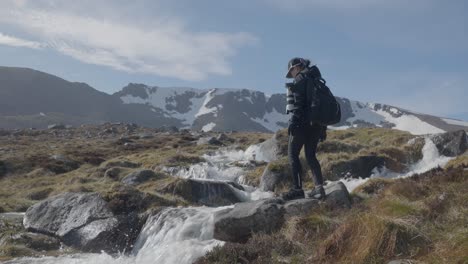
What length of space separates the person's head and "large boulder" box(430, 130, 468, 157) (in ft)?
60.6

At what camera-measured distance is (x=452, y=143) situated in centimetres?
2819

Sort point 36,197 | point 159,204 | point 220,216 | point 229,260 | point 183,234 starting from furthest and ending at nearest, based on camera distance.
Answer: point 36,197 < point 159,204 < point 183,234 < point 220,216 < point 229,260

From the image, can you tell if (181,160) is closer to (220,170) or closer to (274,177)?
(220,170)

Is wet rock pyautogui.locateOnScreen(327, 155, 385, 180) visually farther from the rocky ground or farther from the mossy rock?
the mossy rock

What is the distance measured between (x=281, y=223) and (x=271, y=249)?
165cm

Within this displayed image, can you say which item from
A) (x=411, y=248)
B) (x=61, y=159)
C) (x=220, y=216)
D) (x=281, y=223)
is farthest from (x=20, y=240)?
(x=61, y=159)

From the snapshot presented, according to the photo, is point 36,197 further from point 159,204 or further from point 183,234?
point 183,234

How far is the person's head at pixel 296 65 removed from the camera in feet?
38.4

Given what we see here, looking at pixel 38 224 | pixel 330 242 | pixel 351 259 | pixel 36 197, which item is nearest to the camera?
pixel 351 259

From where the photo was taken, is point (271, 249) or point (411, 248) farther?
point (271, 249)

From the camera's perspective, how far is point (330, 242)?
311 inches

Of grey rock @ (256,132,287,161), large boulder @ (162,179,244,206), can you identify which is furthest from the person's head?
grey rock @ (256,132,287,161)

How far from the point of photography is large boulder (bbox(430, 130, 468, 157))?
27625mm

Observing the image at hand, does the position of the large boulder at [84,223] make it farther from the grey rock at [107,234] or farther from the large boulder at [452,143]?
the large boulder at [452,143]
